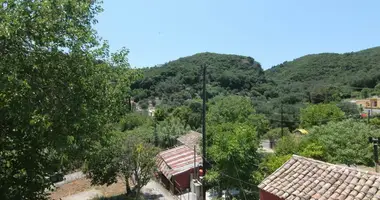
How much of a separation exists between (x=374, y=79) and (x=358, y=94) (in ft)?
26.3

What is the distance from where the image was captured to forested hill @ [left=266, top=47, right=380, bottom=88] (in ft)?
278

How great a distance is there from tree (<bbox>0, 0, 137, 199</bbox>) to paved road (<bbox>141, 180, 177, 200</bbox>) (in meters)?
16.1

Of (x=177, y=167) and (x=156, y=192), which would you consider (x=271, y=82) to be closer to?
(x=177, y=167)

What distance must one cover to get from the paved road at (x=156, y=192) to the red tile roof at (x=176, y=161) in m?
1.44

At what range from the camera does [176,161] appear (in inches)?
1112

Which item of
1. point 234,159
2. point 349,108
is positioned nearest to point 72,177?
point 234,159

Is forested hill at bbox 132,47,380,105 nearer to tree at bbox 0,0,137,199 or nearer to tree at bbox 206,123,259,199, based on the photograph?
tree at bbox 206,123,259,199

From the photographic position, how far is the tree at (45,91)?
22.0 feet

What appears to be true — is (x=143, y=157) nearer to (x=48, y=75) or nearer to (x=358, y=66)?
(x=48, y=75)

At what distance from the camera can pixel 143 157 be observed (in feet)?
71.2

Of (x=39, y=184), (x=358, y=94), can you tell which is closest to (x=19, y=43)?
(x=39, y=184)

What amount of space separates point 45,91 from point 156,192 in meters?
20.3

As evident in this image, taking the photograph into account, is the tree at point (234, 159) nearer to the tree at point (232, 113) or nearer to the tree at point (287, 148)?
the tree at point (287, 148)

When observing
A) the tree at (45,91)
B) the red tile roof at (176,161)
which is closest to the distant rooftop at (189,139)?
the red tile roof at (176,161)
